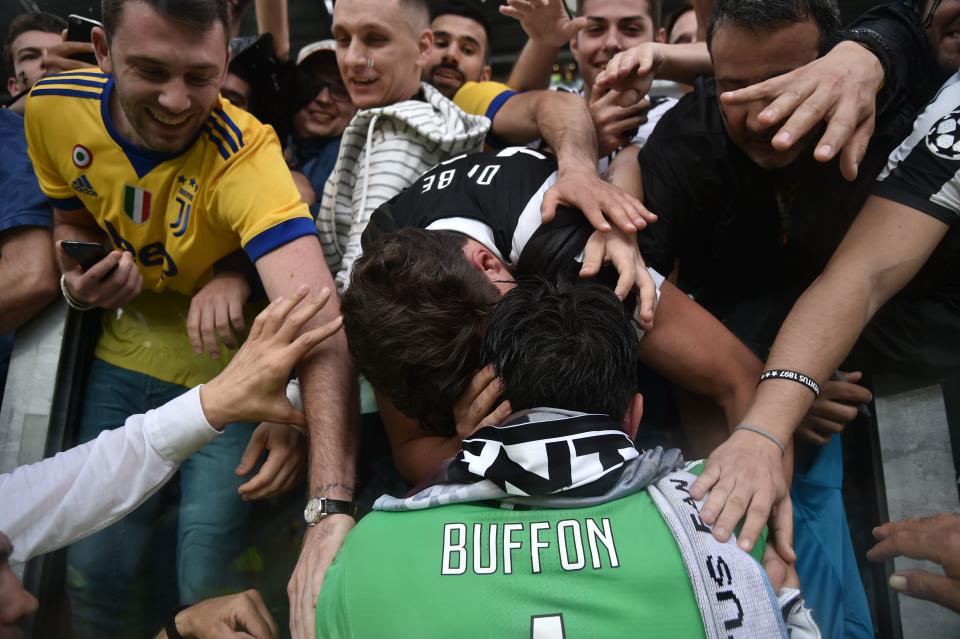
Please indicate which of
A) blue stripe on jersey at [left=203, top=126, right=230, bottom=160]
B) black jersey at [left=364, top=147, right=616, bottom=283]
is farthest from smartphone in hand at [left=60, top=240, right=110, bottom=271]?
black jersey at [left=364, top=147, right=616, bottom=283]

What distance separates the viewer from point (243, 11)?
222 centimetres

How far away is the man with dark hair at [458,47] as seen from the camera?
2615 mm

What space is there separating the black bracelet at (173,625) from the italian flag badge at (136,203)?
0.83 meters

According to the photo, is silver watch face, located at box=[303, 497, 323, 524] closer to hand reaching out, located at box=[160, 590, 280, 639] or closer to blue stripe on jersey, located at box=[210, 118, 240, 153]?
hand reaching out, located at box=[160, 590, 280, 639]

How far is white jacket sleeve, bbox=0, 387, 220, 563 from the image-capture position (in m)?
1.36

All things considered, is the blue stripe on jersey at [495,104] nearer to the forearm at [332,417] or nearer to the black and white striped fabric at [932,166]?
the forearm at [332,417]

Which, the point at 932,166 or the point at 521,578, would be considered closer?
the point at 521,578

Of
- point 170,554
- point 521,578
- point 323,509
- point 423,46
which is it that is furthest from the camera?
point 423,46

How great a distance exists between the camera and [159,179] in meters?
1.69

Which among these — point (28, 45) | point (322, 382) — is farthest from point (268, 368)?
point (28, 45)

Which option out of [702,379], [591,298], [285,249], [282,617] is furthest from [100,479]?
[702,379]

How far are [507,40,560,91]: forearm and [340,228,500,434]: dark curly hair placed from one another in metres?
1.04

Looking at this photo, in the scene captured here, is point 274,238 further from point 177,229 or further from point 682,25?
point 682,25

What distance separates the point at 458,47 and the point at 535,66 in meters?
0.53
